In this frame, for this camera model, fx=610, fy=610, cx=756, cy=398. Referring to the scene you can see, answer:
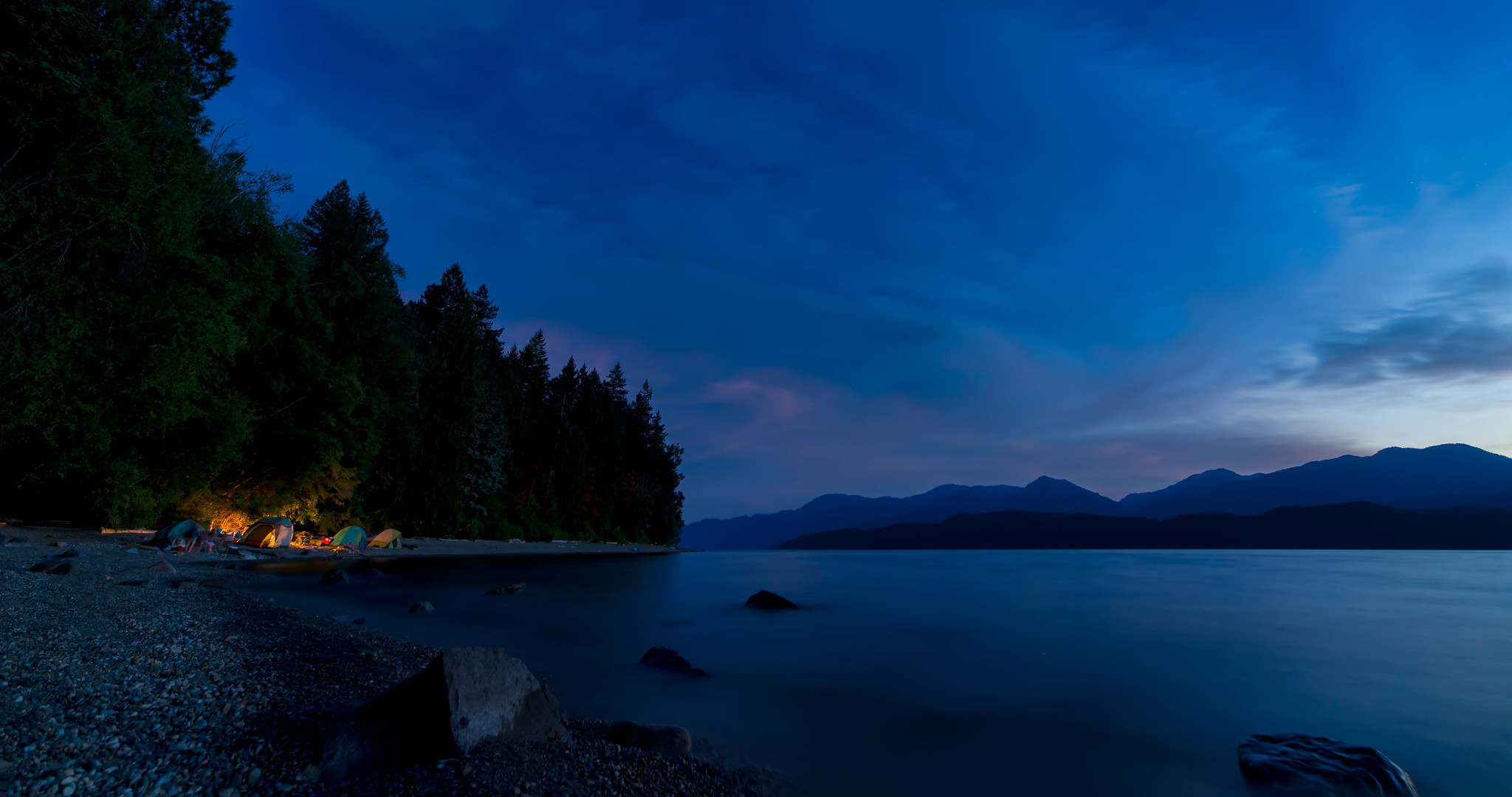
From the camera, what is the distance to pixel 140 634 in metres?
8.33

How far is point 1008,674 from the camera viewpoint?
11.8 metres

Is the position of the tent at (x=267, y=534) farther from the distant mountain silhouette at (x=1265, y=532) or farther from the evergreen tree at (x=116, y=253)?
the distant mountain silhouette at (x=1265, y=532)

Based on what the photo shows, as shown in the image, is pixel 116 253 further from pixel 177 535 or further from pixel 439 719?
pixel 439 719

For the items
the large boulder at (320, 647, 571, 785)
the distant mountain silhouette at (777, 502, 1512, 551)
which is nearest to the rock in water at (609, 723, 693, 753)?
A: the large boulder at (320, 647, 571, 785)

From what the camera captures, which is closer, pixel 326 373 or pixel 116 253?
pixel 116 253

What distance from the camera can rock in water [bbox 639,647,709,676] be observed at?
10.7m

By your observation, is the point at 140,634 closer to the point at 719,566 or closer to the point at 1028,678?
the point at 1028,678

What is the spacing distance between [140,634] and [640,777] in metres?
8.05

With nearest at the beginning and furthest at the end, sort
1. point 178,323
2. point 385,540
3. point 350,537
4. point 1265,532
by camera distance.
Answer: point 178,323, point 350,537, point 385,540, point 1265,532

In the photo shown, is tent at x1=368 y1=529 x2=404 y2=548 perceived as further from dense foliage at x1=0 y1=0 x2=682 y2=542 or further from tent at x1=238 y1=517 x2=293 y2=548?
tent at x1=238 y1=517 x2=293 y2=548

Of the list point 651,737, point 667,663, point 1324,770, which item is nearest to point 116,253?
point 667,663

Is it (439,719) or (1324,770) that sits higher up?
(439,719)

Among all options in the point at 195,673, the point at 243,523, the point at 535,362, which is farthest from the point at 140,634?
the point at 535,362

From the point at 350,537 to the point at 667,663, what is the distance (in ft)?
105
